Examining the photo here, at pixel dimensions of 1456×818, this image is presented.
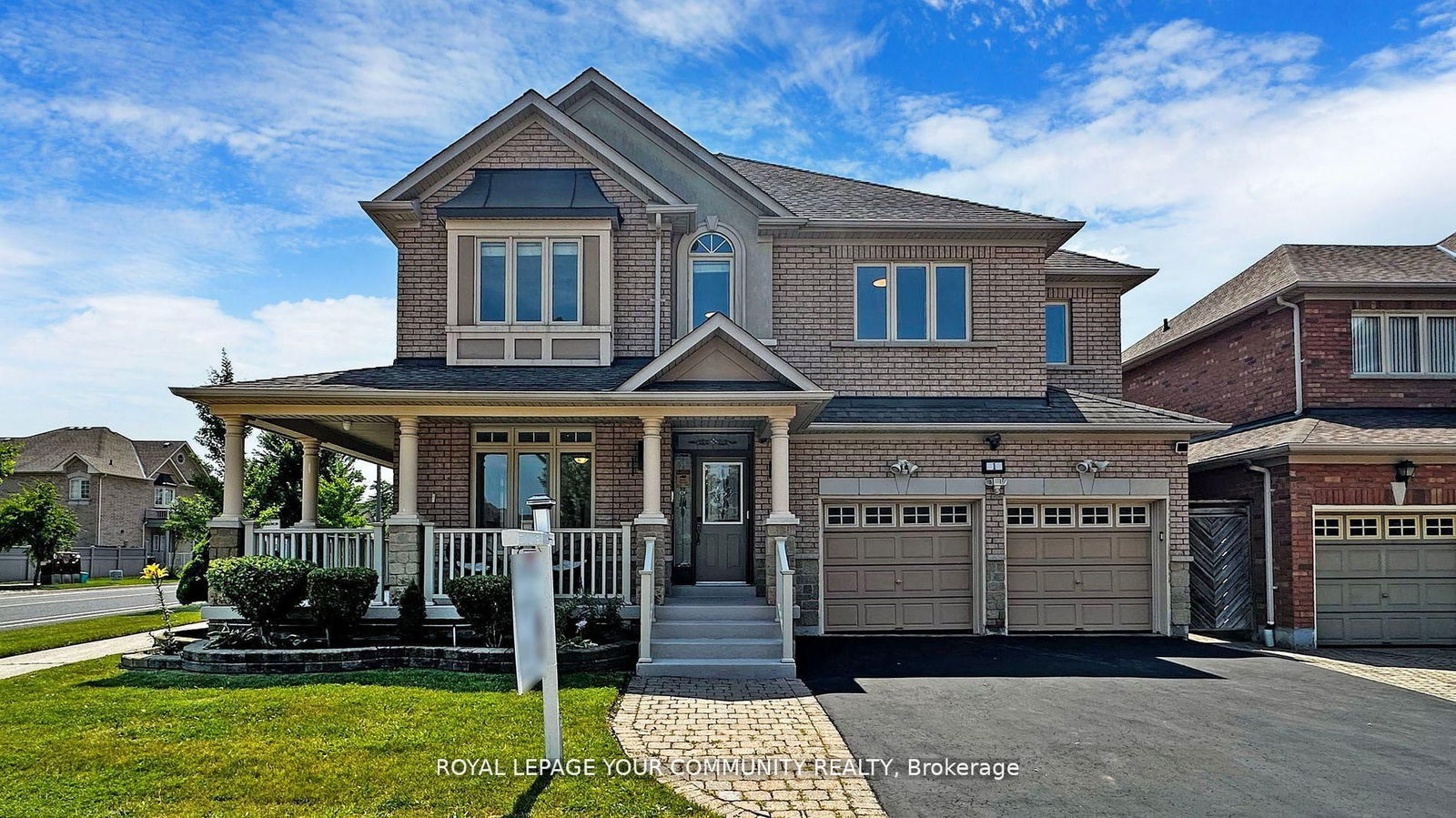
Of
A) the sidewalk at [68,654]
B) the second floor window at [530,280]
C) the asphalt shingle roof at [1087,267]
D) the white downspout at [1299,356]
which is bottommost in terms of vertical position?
the sidewalk at [68,654]

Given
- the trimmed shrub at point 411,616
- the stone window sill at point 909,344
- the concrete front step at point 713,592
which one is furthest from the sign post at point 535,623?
the stone window sill at point 909,344

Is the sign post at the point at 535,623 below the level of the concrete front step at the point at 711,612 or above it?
above

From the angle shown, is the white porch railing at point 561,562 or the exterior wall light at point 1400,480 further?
the exterior wall light at point 1400,480

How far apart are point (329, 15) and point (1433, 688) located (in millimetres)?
14401

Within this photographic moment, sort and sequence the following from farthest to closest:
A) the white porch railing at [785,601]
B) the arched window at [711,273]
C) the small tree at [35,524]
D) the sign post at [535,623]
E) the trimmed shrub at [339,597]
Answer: the small tree at [35,524]
the arched window at [711,273]
the white porch railing at [785,601]
the trimmed shrub at [339,597]
the sign post at [535,623]

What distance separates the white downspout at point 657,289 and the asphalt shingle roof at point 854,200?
1849 millimetres

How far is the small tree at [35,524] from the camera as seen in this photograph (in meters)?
32.7

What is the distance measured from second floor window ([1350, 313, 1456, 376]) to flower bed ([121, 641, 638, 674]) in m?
13.1

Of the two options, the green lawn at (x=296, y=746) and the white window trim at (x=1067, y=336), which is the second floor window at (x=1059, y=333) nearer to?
the white window trim at (x=1067, y=336)

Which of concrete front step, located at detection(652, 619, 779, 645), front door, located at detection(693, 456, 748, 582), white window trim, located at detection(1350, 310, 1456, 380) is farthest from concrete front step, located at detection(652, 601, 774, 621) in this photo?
white window trim, located at detection(1350, 310, 1456, 380)

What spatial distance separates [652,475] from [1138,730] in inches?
236

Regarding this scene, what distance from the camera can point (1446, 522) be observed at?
1366 cm

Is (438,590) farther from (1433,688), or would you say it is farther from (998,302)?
(1433,688)

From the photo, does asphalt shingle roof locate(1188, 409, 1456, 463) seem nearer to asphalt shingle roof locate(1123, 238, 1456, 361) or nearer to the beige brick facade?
asphalt shingle roof locate(1123, 238, 1456, 361)
